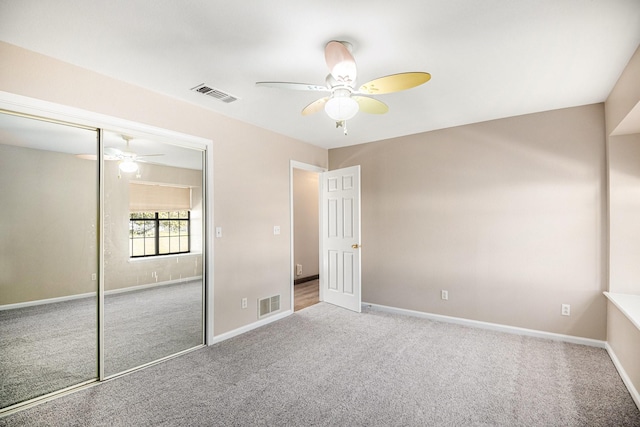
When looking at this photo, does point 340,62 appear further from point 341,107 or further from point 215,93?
point 215,93

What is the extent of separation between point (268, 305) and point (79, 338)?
6.57ft

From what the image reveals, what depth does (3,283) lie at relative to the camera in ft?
7.11

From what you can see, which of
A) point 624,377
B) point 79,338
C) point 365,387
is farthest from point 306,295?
point 624,377

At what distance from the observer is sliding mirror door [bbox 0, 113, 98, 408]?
2.20 m

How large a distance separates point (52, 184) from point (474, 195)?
14.0 feet

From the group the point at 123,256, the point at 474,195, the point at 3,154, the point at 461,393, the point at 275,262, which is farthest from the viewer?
the point at 275,262

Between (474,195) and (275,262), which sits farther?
(275,262)

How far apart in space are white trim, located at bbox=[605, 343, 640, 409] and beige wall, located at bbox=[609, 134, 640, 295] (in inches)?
23.6

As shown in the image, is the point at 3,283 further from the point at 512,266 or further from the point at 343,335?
the point at 512,266

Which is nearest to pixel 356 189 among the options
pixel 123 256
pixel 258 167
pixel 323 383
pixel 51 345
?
pixel 258 167

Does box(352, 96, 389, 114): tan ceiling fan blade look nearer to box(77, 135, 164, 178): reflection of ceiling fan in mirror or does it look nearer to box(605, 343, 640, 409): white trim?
box(77, 135, 164, 178): reflection of ceiling fan in mirror

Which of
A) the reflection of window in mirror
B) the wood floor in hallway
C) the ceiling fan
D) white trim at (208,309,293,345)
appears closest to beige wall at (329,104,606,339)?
the wood floor in hallway

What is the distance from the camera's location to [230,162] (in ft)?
11.7

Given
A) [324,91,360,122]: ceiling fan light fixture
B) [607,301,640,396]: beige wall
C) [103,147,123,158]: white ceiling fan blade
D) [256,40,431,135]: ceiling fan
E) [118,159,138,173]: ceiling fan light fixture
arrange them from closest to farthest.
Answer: [256,40,431,135]: ceiling fan, [324,91,360,122]: ceiling fan light fixture, [607,301,640,396]: beige wall, [103,147,123,158]: white ceiling fan blade, [118,159,138,173]: ceiling fan light fixture
